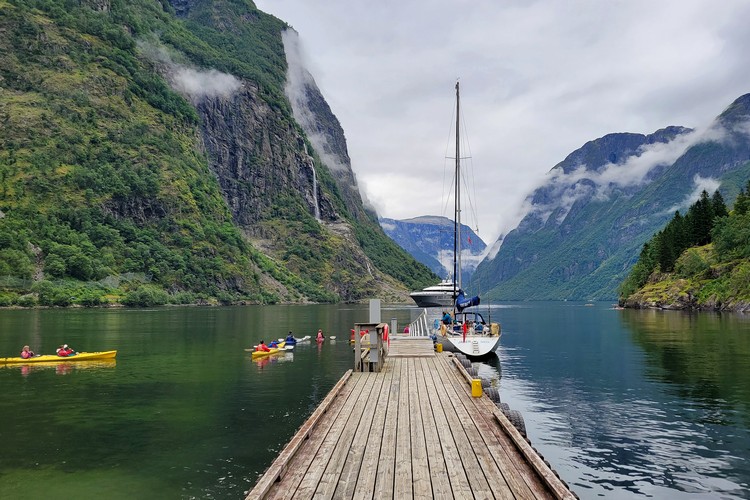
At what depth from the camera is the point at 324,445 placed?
15742mm

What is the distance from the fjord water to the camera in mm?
19641

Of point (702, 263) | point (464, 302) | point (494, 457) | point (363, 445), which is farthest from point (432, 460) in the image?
point (702, 263)

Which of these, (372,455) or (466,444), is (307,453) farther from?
(466,444)

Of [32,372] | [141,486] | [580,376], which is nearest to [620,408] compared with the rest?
[580,376]

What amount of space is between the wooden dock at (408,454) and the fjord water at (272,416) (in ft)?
13.4

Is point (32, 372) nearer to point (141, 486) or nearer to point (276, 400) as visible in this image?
point (276, 400)

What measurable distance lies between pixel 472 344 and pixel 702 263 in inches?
4305

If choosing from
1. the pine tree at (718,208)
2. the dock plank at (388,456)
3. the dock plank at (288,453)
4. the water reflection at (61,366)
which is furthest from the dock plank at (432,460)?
the pine tree at (718,208)

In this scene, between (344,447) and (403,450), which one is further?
(344,447)

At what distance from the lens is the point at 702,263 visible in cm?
13325

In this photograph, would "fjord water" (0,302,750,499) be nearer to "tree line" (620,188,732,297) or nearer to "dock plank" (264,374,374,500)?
"dock plank" (264,374,374,500)

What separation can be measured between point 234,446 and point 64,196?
7872 inches

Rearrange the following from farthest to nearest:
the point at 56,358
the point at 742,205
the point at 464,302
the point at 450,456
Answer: the point at 742,205
the point at 464,302
the point at 56,358
the point at 450,456

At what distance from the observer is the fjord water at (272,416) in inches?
773
